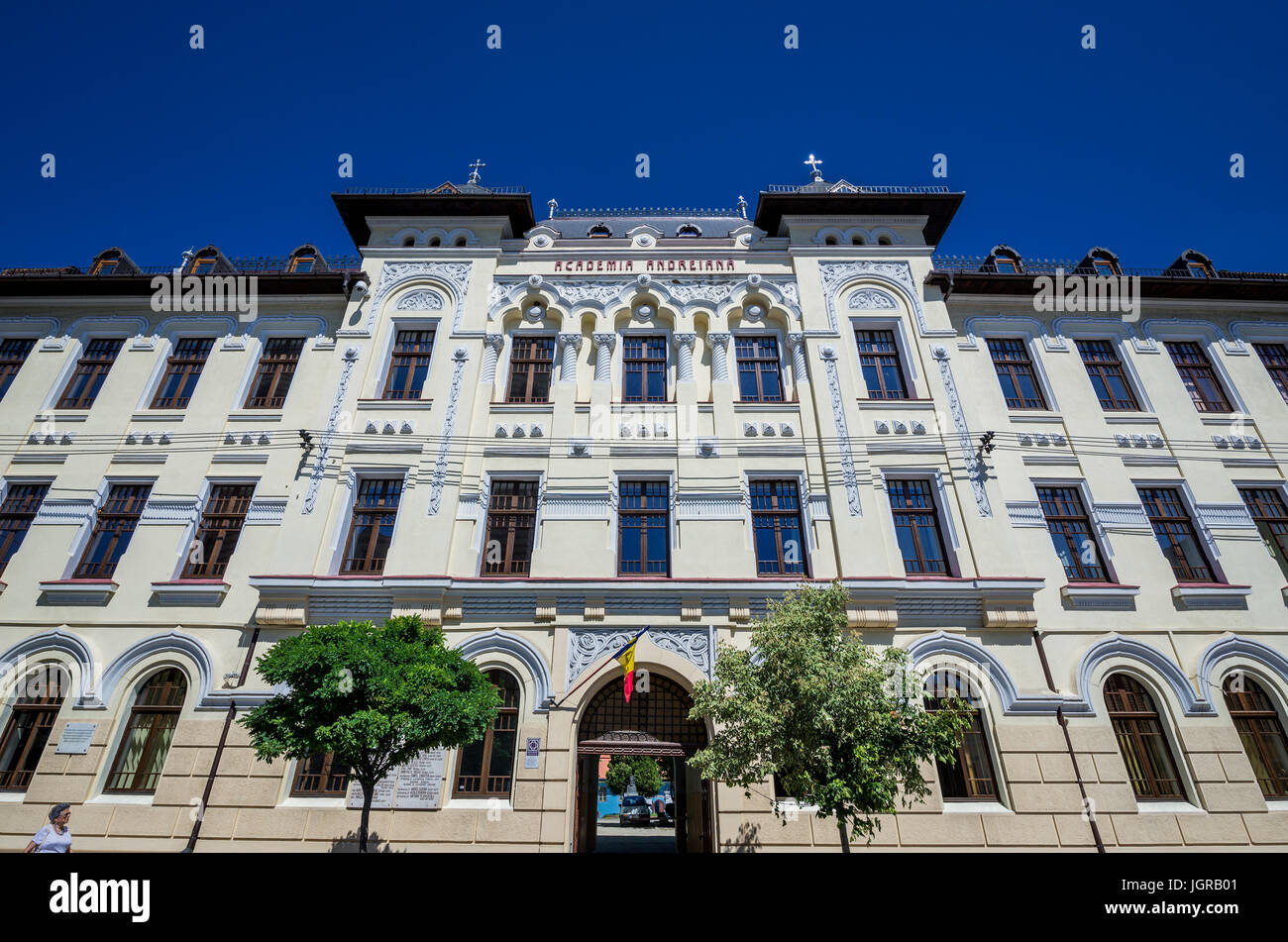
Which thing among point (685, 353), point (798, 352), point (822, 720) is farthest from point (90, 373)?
point (822, 720)

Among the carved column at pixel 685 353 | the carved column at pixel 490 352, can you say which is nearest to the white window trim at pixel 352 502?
the carved column at pixel 490 352

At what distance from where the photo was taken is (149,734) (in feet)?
45.5

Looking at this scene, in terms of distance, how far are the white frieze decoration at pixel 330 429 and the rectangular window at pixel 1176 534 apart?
22.3 m

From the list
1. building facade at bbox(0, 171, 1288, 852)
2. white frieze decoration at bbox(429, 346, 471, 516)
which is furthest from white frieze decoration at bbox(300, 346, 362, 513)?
→ white frieze decoration at bbox(429, 346, 471, 516)

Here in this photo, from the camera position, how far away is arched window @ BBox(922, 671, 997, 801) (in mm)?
13164

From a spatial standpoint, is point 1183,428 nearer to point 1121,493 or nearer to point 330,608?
point 1121,493

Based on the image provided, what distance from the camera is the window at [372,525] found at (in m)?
15.4

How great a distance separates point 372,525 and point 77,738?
25.1ft

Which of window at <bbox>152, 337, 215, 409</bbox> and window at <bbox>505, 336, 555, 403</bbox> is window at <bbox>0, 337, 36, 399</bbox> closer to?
window at <bbox>152, 337, 215, 409</bbox>

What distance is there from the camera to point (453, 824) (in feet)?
41.4
